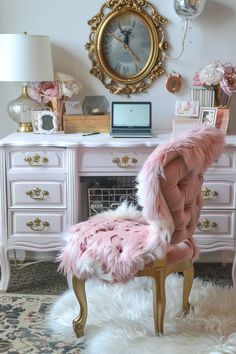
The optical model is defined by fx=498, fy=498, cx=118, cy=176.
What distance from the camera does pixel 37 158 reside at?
2.55 meters

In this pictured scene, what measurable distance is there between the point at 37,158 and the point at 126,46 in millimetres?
904

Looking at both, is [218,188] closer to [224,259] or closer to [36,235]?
[224,259]

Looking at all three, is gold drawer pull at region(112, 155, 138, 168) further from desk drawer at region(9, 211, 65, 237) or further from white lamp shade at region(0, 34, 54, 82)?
white lamp shade at region(0, 34, 54, 82)

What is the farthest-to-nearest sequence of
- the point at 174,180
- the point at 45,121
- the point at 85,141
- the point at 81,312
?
the point at 45,121
the point at 85,141
the point at 81,312
the point at 174,180

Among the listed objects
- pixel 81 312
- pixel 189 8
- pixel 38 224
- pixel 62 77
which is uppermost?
pixel 189 8

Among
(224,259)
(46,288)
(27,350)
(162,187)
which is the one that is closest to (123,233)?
(162,187)

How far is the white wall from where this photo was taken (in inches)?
114

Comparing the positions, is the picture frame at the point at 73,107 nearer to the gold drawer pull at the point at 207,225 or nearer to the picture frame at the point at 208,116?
the picture frame at the point at 208,116

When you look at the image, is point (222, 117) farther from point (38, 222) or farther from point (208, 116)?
point (38, 222)

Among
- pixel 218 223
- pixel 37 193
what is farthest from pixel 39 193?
pixel 218 223

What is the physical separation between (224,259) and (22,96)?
157 cm

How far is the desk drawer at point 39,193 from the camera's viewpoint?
2570mm

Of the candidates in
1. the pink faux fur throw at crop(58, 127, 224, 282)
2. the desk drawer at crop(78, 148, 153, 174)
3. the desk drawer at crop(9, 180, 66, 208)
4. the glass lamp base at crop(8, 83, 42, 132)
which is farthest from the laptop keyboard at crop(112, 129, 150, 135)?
the pink faux fur throw at crop(58, 127, 224, 282)

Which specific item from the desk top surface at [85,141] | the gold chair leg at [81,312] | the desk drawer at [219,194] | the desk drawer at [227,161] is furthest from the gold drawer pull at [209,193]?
the gold chair leg at [81,312]
